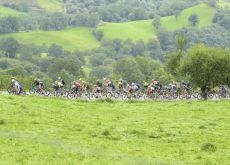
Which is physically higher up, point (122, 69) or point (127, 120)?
point (127, 120)

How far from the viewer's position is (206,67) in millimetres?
74062

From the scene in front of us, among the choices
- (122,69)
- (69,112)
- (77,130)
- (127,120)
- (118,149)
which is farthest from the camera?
(122,69)

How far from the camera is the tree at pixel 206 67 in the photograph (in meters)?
74.8

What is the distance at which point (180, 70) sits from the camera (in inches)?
3076

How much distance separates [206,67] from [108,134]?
45121mm

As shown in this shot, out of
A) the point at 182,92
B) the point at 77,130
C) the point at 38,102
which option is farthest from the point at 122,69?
the point at 77,130

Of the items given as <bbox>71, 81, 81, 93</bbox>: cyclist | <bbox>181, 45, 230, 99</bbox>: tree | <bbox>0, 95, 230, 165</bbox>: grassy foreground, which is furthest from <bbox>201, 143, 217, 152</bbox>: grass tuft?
<bbox>181, 45, 230, 99</bbox>: tree

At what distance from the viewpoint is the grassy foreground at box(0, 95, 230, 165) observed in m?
24.7

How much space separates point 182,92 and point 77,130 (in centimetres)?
4740

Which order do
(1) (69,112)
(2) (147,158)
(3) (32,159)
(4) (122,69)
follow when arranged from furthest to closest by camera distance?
(4) (122,69), (1) (69,112), (2) (147,158), (3) (32,159)

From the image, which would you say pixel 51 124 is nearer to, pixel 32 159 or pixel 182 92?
pixel 32 159

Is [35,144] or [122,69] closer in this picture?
[35,144]

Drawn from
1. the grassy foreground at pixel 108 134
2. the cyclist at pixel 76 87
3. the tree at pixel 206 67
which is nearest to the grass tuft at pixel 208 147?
the grassy foreground at pixel 108 134

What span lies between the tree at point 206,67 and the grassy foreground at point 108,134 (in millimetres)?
29145
